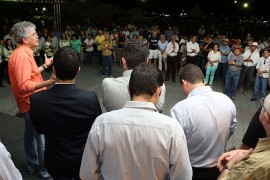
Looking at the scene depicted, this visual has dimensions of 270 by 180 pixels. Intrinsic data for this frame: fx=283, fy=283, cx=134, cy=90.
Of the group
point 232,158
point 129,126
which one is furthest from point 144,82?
point 232,158

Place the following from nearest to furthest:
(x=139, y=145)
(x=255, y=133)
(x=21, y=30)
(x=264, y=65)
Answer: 1. (x=139, y=145)
2. (x=255, y=133)
3. (x=21, y=30)
4. (x=264, y=65)

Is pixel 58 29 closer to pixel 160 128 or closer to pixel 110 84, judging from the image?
pixel 110 84

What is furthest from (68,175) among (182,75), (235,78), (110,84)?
(235,78)

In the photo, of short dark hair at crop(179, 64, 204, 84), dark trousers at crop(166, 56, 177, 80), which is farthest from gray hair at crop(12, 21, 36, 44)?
dark trousers at crop(166, 56, 177, 80)

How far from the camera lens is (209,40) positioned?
11.1 m

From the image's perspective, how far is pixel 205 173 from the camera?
2781 mm

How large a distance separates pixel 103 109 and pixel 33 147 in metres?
3.60

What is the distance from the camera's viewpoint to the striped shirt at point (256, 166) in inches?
57.2

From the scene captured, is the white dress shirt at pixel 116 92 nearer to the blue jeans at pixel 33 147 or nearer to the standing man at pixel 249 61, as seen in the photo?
the blue jeans at pixel 33 147

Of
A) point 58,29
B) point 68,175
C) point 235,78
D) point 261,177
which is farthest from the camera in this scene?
point 58,29

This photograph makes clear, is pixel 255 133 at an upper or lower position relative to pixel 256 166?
lower

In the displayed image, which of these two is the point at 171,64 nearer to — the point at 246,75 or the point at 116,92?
the point at 246,75

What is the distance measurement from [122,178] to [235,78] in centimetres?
767

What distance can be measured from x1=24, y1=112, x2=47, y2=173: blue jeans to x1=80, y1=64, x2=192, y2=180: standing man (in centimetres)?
194
